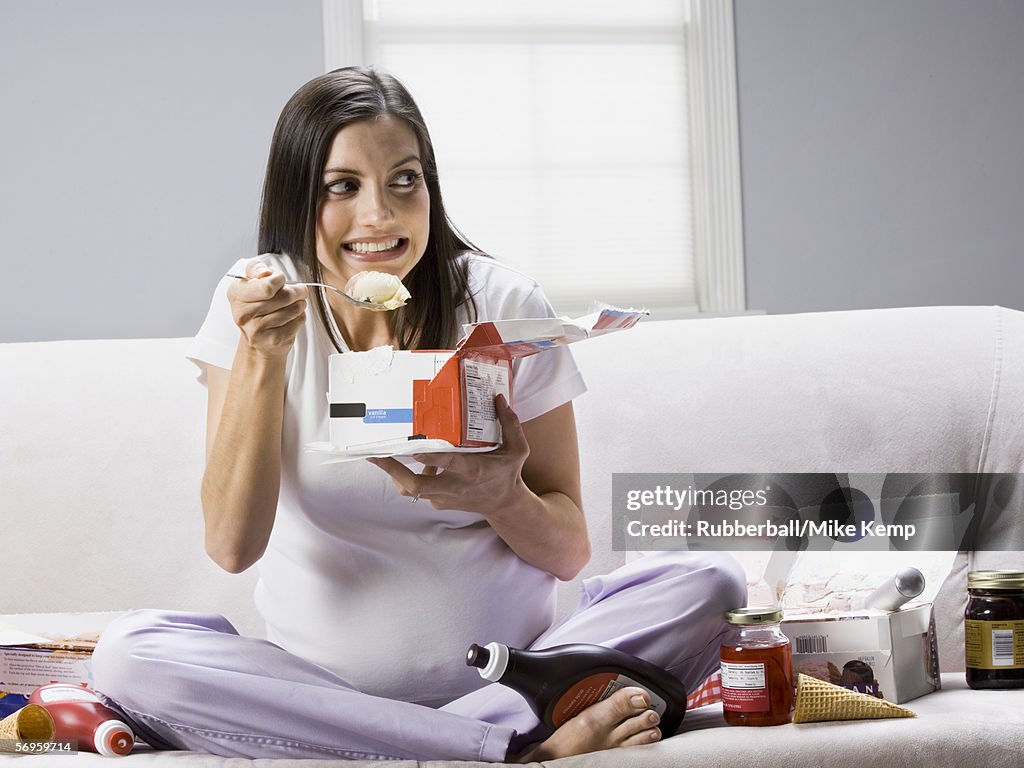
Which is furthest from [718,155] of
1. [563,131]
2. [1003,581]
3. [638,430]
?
[1003,581]

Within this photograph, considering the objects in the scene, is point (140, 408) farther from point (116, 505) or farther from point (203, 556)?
point (203, 556)

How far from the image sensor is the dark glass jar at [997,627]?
4.21ft

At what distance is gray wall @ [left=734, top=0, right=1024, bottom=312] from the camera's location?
249 cm

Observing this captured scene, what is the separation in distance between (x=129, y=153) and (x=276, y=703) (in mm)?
1584

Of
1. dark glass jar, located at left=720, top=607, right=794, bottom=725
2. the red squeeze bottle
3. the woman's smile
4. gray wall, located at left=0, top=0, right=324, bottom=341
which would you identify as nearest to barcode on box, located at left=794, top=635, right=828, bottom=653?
dark glass jar, located at left=720, top=607, right=794, bottom=725

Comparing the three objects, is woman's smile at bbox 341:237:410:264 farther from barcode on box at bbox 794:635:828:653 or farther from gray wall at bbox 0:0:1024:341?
gray wall at bbox 0:0:1024:341

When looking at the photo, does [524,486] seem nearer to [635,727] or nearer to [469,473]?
[469,473]

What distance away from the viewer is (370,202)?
1.21m

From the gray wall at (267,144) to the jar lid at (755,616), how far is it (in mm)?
1431

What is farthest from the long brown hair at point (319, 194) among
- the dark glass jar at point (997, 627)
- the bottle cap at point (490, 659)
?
the dark glass jar at point (997, 627)

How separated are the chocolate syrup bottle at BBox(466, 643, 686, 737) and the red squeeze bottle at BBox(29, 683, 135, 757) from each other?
37 cm

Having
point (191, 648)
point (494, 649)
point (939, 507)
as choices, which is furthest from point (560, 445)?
point (939, 507)

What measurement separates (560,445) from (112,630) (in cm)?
57

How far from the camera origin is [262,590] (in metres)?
1.37
